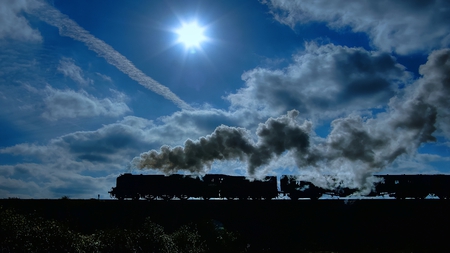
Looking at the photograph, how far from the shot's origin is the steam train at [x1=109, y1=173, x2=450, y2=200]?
31094 mm

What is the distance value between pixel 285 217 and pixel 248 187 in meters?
6.60

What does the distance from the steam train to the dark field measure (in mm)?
4793

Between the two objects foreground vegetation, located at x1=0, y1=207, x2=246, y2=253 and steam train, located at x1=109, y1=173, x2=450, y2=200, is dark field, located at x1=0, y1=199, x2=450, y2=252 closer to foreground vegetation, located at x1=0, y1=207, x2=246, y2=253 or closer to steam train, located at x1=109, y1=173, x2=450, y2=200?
steam train, located at x1=109, y1=173, x2=450, y2=200

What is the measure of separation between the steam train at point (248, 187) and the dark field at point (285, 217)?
4.79 m

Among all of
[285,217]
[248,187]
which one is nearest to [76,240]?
[285,217]

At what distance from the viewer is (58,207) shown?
24375 mm

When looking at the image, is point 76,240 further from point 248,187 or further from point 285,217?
point 248,187

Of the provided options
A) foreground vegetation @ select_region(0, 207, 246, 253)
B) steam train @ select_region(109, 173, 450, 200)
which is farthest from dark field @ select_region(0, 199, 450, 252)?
foreground vegetation @ select_region(0, 207, 246, 253)

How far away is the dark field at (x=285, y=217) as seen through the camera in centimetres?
2303

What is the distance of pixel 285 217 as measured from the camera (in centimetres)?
2556

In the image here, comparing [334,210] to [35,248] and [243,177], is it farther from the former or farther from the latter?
[35,248]

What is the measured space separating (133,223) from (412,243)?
776 inches

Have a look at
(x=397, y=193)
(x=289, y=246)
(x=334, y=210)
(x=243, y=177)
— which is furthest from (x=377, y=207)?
(x=243, y=177)

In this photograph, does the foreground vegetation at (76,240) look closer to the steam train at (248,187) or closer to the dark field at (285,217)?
the dark field at (285,217)
